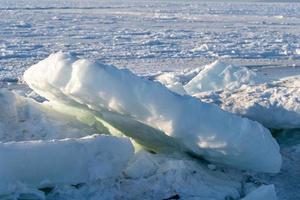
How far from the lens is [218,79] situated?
7312 millimetres

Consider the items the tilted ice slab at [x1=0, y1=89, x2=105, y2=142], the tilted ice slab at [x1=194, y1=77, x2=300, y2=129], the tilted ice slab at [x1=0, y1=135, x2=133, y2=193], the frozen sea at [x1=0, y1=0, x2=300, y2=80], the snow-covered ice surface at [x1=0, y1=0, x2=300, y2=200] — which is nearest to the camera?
the tilted ice slab at [x1=0, y1=135, x2=133, y2=193]

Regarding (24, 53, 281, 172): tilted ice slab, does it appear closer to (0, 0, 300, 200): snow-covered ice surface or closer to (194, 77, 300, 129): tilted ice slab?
(0, 0, 300, 200): snow-covered ice surface

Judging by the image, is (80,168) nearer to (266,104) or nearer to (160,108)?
(160,108)

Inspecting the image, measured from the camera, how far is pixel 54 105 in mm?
4703

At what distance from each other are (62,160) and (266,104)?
7.40 feet

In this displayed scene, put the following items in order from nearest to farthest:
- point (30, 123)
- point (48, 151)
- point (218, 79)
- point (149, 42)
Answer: point (48, 151) < point (30, 123) < point (218, 79) < point (149, 42)

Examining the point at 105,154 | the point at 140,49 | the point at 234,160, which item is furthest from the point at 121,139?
the point at 140,49

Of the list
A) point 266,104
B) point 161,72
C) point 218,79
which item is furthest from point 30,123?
point 161,72

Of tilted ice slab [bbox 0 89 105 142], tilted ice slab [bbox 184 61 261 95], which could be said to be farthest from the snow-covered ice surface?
tilted ice slab [bbox 184 61 261 95]

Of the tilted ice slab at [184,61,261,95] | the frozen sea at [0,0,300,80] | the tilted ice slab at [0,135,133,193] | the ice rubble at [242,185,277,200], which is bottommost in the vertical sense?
the frozen sea at [0,0,300,80]

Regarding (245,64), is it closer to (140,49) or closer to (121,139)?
Answer: (140,49)

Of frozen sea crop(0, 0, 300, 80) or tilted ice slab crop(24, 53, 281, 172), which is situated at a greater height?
tilted ice slab crop(24, 53, 281, 172)

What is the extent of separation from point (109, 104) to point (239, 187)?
1.13 m

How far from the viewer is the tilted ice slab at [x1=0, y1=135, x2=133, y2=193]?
11.8ft
